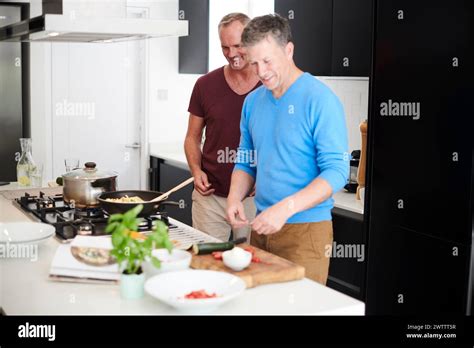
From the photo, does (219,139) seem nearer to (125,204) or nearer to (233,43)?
(233,43)

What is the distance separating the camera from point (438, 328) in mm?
2717

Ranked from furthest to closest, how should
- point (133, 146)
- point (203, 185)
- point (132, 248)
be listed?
point (133, 146) < point (203, 185) < point (132, 248)

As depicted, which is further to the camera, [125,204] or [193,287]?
[125,204]

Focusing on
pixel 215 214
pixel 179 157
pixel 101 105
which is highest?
pixel 101 105

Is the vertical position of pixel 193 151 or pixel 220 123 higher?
pixel 220 123

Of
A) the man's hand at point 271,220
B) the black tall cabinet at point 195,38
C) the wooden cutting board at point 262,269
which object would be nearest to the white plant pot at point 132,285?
the wooden cutting board at point 262,269

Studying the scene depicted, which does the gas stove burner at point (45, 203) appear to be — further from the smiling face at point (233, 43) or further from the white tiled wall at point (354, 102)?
the white tiled wall at point (354, 102)

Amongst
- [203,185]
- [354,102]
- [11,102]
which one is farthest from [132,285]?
[11,102]

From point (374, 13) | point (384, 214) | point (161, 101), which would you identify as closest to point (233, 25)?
point (374, 13)

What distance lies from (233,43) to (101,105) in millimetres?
2692

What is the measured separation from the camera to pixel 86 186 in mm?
2961

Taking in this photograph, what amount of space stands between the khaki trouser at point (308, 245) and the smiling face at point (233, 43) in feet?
3.27

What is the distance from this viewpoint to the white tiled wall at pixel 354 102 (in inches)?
171

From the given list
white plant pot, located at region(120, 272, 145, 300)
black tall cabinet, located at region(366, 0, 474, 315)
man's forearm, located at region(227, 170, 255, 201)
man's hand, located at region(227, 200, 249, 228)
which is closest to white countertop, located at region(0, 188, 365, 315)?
white plant pot, located at region(120, 272, 145, 300)
